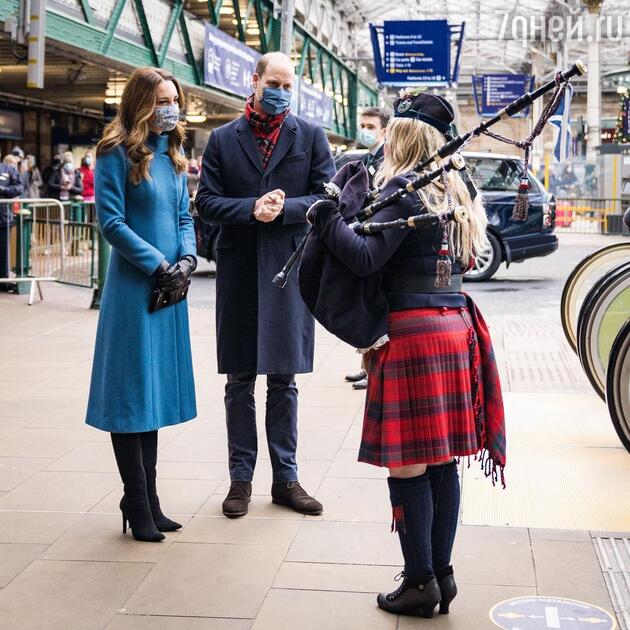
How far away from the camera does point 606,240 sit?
26.9 meters

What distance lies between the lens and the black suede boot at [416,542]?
3498mm

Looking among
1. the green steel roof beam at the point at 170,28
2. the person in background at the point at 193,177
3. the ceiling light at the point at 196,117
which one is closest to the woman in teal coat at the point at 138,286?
the green steel roof beam at the point at 170,28

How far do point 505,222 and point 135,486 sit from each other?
12141 mm

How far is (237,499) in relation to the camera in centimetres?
468

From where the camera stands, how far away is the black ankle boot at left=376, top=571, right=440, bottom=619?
3508mm

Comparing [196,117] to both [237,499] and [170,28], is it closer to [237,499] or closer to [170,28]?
[170,28]

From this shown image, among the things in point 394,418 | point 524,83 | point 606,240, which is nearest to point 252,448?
point 394,418

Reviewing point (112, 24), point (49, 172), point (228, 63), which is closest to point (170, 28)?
point (228, 63)

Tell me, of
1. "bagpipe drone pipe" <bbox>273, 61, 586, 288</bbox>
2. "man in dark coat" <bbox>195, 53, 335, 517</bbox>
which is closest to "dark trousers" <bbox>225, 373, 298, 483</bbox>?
"man in dark coat" <bbox>195, 53, 335, 517</bbox>

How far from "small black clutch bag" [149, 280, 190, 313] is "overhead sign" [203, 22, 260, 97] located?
15791 mm

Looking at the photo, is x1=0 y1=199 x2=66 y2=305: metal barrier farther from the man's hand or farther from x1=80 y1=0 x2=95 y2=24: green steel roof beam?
the man's hand

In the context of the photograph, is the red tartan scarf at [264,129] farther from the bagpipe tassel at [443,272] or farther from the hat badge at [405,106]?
the bagpipe tassel at [443,272]

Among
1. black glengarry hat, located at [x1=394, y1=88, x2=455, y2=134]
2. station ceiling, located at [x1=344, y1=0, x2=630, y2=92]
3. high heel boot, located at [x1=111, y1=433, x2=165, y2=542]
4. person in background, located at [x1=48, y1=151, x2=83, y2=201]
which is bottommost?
high heel boot, located at [x1=111, y1=433, x2=165, y2=542]

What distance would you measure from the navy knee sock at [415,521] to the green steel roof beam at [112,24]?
13.2 metres
